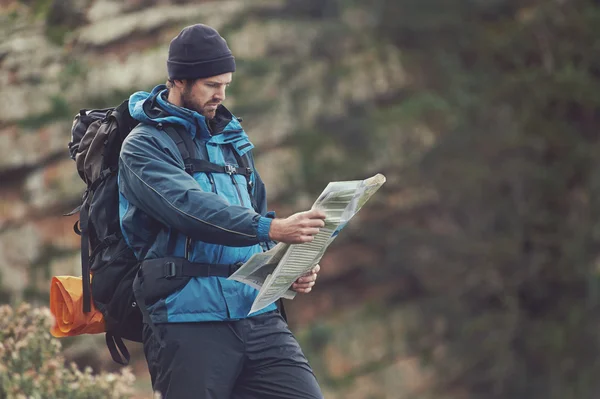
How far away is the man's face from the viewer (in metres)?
3.69

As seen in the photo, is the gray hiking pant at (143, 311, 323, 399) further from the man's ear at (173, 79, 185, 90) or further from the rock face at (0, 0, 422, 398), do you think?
the rock face at (0, 0, 422, 398)

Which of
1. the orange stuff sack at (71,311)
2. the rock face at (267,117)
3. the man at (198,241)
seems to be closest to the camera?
the man at (198,241)

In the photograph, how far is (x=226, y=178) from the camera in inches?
145

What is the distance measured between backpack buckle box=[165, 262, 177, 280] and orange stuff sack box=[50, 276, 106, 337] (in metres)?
0.37

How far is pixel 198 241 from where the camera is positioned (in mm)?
3576

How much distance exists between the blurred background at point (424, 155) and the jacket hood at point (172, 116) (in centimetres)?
938

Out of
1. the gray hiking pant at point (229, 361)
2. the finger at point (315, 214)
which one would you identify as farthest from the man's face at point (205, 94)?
the gray hiking pant at point (229, 361)

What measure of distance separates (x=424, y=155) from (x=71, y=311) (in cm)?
1181

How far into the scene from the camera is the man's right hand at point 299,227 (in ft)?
10.8

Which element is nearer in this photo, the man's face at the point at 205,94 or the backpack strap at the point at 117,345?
the man's face at the point at 205,94

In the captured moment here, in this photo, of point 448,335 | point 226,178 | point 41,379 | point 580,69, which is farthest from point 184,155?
point 580,69

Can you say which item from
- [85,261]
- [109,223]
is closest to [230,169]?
[109,223]

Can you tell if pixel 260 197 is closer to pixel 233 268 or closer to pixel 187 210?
pixel 233 268

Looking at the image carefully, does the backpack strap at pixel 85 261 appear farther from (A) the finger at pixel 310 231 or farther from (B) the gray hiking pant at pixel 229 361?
(A) the finger at pixel 310 231
